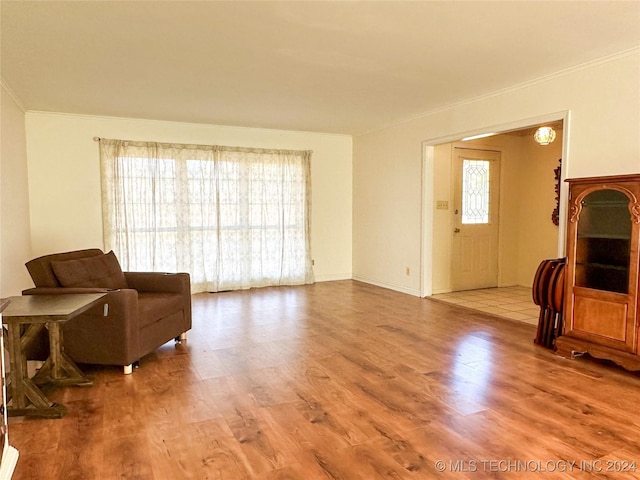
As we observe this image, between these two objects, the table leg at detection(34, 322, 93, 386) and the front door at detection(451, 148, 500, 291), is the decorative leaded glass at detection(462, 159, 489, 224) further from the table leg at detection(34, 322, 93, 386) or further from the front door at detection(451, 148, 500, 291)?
the table leg at detection(34, 322, 93, 386)

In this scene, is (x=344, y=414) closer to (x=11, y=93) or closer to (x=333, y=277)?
(x=11, y=93)

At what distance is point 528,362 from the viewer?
3.30 metres

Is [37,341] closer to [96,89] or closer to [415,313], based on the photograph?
[96,89]

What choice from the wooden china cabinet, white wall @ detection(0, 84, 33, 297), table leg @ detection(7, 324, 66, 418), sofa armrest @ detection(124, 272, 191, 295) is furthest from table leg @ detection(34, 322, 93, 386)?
the wooden china cabinet

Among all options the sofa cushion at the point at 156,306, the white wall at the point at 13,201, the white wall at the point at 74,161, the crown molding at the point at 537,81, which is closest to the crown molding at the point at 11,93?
the white wall at the point at 13,201

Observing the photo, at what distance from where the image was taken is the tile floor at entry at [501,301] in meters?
4.85

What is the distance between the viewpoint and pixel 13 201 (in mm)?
4348

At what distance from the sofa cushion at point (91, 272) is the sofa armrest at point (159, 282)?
0.09 metres

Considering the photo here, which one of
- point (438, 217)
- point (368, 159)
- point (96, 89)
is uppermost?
point (96, 89)

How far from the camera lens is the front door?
242 inches

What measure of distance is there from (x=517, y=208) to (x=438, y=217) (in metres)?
1.64

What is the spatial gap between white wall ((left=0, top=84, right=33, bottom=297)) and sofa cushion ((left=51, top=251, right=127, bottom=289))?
93 centimetres

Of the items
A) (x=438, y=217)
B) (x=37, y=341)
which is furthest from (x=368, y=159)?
(x=37, y=341)

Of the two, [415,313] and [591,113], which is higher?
[591,113]
